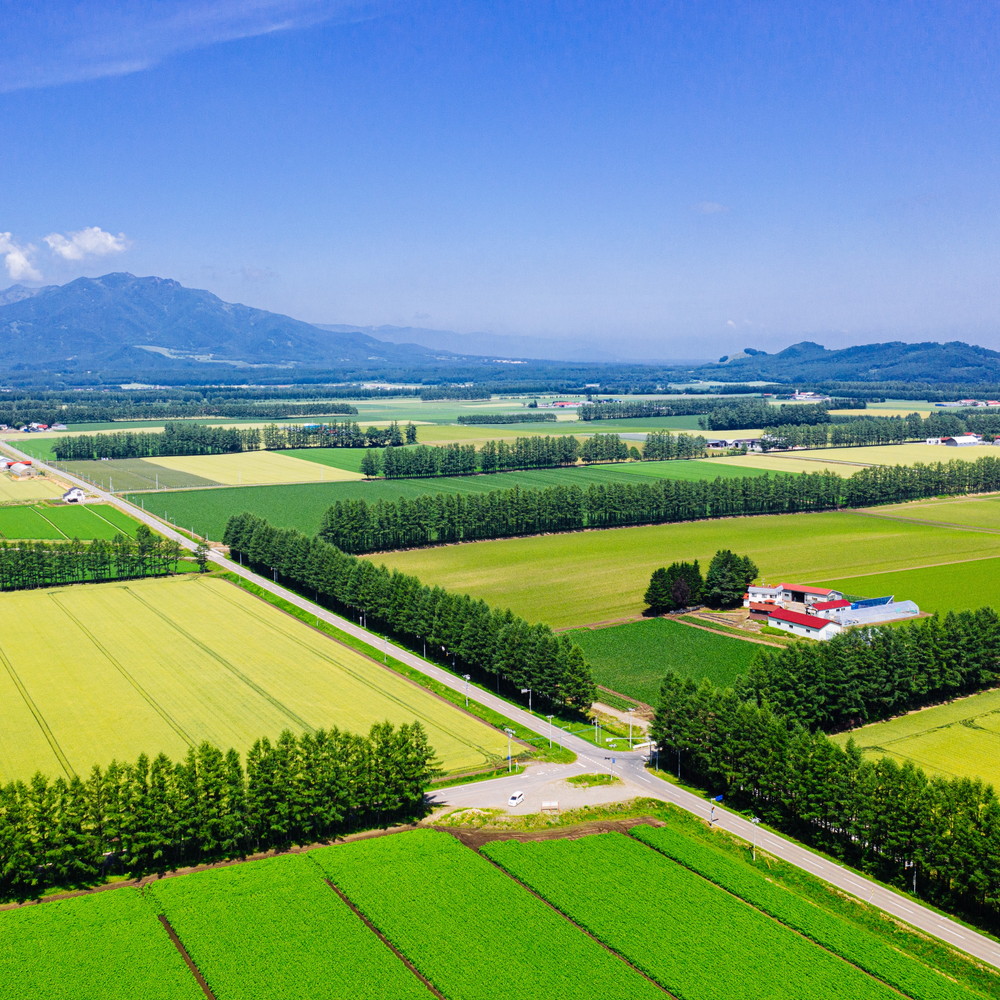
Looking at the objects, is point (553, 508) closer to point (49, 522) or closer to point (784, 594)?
point (784, 594)

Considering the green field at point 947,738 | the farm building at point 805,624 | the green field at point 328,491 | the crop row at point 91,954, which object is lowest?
the crop row at point 91,954

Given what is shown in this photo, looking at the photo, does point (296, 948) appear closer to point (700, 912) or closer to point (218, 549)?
point (700, 912)

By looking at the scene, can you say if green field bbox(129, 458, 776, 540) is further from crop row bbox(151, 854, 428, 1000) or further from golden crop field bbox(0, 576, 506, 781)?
crop row bbox(151, 854, 428, 1000)

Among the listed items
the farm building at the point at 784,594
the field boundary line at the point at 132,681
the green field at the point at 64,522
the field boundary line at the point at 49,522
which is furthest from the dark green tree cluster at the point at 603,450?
the field boundary line at the point at 132,681

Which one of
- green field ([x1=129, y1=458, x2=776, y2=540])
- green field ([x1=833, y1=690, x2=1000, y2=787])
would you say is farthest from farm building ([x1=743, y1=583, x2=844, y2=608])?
green field ([x1=129, y1=458, x2=776, y2=540])

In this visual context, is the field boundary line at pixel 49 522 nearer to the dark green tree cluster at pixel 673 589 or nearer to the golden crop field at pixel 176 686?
the golden crop field at pixel 176 686

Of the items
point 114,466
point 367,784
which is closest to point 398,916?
point 367,784
